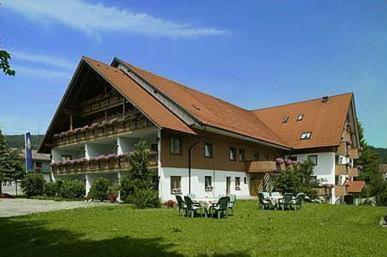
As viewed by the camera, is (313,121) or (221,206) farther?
(313,121)

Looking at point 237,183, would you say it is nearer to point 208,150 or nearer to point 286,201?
point 208,150

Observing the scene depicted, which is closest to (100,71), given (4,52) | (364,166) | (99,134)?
(99,134)

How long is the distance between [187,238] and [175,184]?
1841cm

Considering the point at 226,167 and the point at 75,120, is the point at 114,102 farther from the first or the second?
the point at 226,167

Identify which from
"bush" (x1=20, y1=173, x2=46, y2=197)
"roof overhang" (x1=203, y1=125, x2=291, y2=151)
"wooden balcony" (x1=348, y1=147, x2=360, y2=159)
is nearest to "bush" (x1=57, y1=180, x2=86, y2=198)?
"bush" (x1=20, y1=173, x2=46, y2=197)

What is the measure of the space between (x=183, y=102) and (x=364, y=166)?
1770 inches

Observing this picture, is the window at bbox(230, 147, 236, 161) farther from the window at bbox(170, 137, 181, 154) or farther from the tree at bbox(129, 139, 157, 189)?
the tree at bbox(129, 139, 157, 189)

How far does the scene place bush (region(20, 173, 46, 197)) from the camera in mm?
39031

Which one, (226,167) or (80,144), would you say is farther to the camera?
(80,144)

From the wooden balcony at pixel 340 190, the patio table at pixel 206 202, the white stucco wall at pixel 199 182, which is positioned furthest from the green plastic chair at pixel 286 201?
the wooden balcony at pixel 340 190

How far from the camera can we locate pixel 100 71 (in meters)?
33.4

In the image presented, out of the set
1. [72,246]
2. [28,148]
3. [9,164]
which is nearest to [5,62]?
[72,246]

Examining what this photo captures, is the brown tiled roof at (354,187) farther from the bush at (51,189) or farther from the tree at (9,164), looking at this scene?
the tree at (9,164)

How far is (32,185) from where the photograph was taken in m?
39.1
